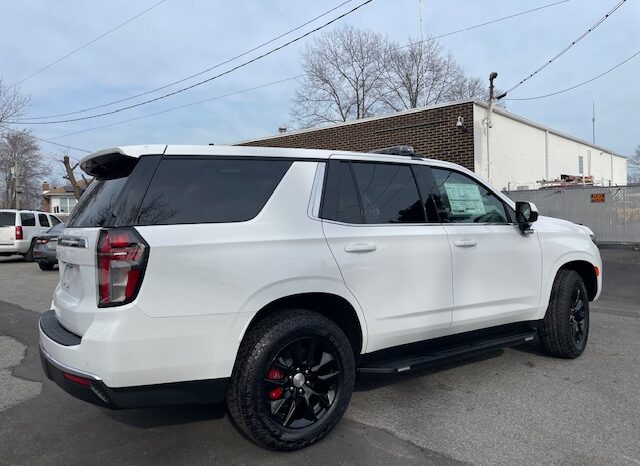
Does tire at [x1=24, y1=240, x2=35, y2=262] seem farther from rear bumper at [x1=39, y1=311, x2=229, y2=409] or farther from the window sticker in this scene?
the window sticker

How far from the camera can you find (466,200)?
175 inches

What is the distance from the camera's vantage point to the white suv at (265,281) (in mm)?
2775

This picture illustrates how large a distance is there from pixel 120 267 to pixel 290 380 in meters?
1.25

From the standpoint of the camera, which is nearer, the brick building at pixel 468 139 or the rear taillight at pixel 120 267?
the rear taillight at pixel 120 267

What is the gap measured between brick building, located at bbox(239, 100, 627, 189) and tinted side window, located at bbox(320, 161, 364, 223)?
928cm

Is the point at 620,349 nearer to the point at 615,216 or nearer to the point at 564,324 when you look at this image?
the point at 564,324

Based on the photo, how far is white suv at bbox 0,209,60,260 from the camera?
55.7 feet

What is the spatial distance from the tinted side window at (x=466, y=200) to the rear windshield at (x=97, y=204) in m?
2.48

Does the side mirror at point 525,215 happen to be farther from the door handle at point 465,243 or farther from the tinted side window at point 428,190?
the tinted side window at point 428,190

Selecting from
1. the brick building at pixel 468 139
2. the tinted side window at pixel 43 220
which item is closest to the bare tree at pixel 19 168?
the tinted side window at pixel 43 220

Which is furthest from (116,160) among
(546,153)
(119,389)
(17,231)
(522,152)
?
(546,153)

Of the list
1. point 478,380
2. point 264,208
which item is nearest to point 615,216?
Result: point 478,380

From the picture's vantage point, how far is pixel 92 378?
2727 mm

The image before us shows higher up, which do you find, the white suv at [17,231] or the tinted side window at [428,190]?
the tinted side window at [428,190]
